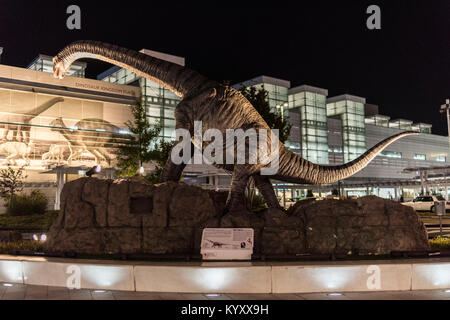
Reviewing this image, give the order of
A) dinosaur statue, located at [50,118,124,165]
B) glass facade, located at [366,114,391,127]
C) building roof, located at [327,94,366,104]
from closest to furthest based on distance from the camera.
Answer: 1. dinosaur statue, located at [50,118,124,165]
2. building roof, located at [327,94,366,104]
3. glass facade, located at [366,114,391,127]

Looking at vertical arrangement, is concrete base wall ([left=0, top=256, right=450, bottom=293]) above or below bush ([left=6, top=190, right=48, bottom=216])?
below

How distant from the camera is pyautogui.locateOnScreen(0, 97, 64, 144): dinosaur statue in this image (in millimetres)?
30109

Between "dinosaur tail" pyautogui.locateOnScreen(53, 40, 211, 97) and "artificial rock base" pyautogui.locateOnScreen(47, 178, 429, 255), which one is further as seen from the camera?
"dinosaur tail" pyautogui.locateOnScreen(53, 40, 211, 97)

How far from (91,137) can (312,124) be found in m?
32.0

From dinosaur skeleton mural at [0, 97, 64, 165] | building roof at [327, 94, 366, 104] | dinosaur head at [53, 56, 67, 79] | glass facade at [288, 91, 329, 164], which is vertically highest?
building roof at [327, 94, 366, 104]

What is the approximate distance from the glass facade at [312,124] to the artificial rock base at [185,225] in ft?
158

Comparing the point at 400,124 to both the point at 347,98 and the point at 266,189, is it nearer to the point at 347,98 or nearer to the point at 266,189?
the point at 347,98

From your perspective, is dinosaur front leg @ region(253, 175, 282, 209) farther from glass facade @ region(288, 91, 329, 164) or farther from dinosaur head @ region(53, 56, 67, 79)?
glass facade @ region(288, 91, 329, 164)

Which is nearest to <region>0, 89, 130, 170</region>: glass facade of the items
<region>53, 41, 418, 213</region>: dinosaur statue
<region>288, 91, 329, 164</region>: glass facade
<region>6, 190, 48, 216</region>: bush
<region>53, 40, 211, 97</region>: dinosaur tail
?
<region>6, 190, 48, 216</region>: bush

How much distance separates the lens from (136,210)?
23.4 ft

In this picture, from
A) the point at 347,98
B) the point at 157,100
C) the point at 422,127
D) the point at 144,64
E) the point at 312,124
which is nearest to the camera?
the point at 144,64

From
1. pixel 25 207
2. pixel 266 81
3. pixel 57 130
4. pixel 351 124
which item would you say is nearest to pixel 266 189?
pixel 25 207

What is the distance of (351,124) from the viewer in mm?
60281
